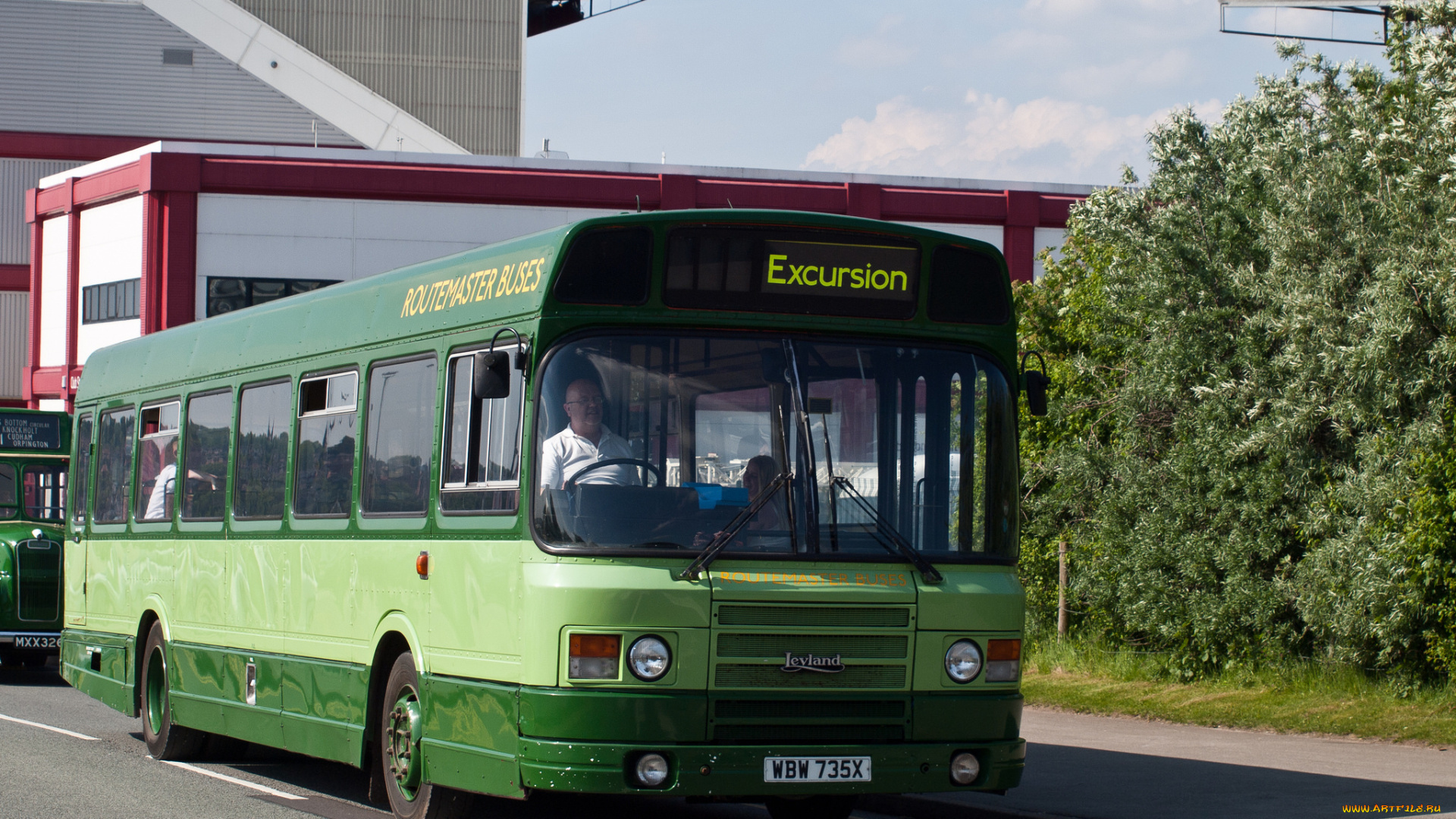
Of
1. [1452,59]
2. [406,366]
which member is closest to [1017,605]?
[406,366]

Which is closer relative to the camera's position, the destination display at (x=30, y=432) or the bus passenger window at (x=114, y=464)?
the bus passenger window at (x=114, y=464)

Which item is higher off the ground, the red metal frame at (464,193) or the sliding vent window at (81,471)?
the red metal frame at (464,193)

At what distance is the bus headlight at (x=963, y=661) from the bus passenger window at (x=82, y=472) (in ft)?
31.6

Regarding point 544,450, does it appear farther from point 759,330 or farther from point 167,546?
point 167,546

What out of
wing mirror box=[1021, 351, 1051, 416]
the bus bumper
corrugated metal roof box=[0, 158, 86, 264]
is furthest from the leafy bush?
corrugated metal roof box=[0, 158, 86, 264]

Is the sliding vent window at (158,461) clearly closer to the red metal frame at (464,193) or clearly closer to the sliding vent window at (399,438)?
the sliding vent window at (399,438)

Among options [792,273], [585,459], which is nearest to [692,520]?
[585,459]

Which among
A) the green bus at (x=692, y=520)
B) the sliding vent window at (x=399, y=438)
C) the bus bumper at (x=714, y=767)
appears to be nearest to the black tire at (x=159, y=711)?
the green bus at (x=692, y=520)

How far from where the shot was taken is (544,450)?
7.89 metres

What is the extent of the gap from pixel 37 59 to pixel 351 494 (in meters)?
52.0

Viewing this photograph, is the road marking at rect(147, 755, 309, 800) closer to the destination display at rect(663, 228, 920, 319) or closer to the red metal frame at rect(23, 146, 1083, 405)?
the destination display at rect(663, 228, 920, 319)

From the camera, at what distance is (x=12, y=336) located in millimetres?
53000

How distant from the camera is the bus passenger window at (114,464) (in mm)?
14023

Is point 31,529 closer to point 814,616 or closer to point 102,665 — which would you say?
point 102,665
